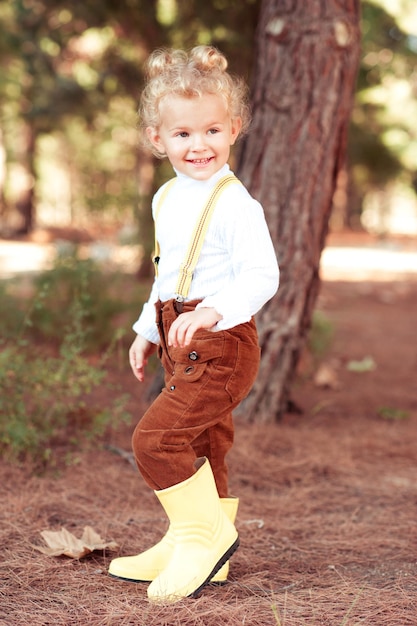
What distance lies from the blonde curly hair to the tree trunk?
1.88 m

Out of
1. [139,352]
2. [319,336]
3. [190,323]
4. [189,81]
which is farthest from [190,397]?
[319,336]

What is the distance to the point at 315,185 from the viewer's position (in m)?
4.29

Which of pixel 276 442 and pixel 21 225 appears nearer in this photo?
pixel 276 442

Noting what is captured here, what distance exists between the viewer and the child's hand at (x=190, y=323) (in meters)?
2.23

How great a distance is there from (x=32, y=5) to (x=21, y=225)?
11.5 m

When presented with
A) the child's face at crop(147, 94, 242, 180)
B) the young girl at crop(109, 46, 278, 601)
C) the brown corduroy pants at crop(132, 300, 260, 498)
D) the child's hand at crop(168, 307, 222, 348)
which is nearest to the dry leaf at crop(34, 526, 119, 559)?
the young girl at crop(109, 46, 278, 601)

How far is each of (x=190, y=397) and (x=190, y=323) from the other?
233 mm

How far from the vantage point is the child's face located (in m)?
2.31

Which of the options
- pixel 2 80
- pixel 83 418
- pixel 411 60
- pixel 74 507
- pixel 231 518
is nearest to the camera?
pixel 231 518

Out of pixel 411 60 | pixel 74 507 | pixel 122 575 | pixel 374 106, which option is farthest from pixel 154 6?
pixel 374 106

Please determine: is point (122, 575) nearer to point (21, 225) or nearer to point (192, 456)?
point (192, 456)

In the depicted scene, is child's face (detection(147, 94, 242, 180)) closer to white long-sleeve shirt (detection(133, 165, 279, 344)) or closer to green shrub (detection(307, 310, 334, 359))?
white long-sleeve shirt (detection(133, 165, 279, 344))

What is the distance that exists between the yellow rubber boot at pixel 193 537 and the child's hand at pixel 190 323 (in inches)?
17.9

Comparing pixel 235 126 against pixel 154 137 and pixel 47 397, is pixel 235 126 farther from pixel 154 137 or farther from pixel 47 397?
pixel 47 397
